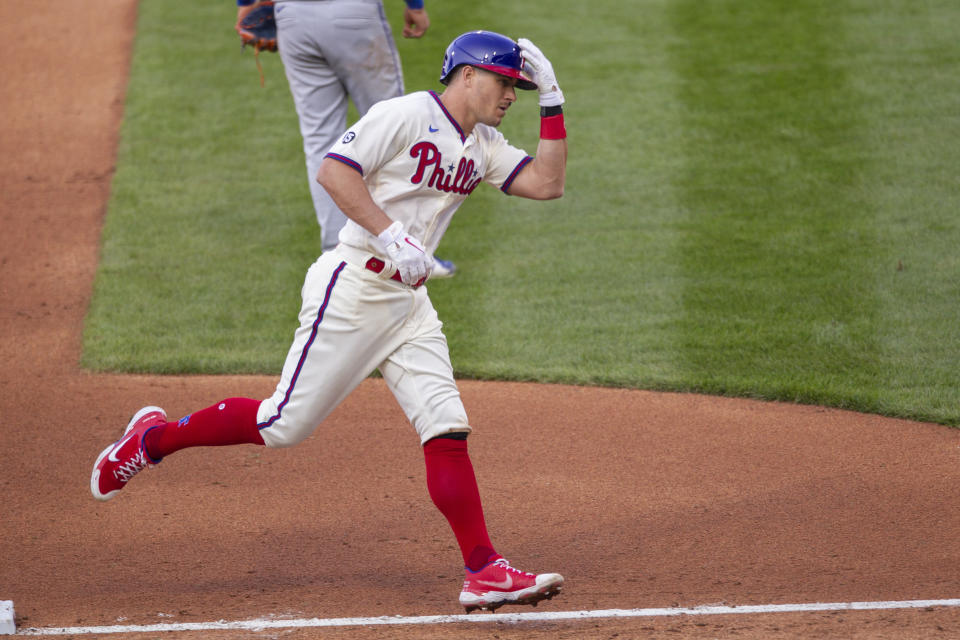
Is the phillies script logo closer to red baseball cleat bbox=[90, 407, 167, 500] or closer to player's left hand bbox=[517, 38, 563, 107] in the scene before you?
player's left hand bbox=[517, 38, 563, 107]

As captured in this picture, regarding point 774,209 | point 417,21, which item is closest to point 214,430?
point 417,21

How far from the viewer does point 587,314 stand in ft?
22.4

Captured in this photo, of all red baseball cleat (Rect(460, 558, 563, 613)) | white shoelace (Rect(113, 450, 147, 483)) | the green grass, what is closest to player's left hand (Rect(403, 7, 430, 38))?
the green grass

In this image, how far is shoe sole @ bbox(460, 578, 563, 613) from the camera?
371 centimetres

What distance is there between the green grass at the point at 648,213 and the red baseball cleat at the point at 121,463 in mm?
1868

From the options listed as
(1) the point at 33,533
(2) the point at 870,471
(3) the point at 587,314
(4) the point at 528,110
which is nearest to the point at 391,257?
(1) the point at 33,533

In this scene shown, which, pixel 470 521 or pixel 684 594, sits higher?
pixel 470 521

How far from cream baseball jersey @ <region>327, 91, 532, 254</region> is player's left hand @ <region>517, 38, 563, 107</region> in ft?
0.92

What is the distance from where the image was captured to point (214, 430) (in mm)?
4227

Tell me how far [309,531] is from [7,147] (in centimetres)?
556

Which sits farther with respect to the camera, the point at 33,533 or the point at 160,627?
the point at 33,533

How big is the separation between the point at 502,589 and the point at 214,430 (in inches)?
48.3

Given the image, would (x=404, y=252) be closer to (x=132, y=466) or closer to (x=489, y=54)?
(x=489, y=54)

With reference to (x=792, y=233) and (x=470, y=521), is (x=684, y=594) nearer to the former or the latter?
(x=470, y=521)
